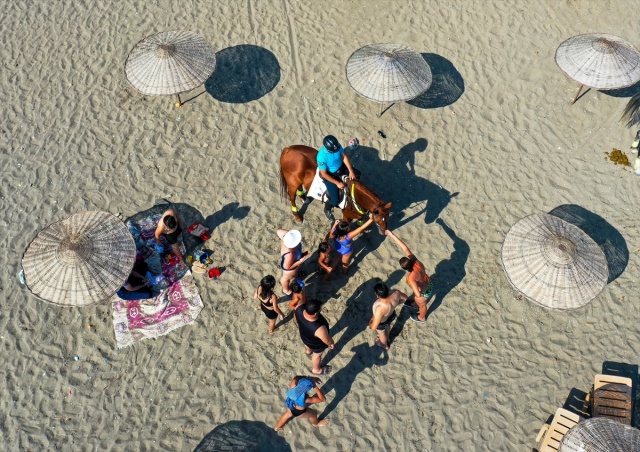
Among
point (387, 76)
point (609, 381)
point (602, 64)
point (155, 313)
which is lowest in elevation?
point (155, 313)

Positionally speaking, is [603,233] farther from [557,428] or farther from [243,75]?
[243,75]

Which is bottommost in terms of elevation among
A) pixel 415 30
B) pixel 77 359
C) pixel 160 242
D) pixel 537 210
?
pixel 77 359

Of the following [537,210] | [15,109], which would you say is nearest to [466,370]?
[537,210]

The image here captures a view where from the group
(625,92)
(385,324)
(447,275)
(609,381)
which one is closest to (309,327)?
(385,324)

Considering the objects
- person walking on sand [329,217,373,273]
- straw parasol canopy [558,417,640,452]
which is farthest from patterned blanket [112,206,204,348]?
straw parasol canopy [558,417,640,452]

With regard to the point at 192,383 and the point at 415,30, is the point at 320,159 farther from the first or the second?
the point at 415,30

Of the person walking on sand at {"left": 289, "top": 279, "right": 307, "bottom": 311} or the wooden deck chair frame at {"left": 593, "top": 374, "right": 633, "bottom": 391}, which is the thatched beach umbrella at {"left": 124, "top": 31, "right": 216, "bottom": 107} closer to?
the person walking on sand at {"left": 289, "top": 279, "right": 307, "bottom": 311}
